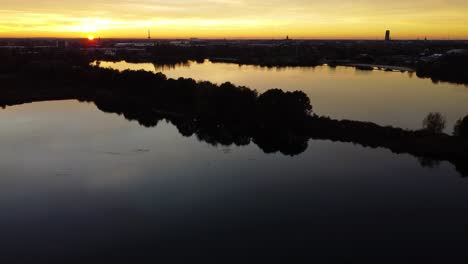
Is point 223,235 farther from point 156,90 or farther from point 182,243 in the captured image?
point 156,90

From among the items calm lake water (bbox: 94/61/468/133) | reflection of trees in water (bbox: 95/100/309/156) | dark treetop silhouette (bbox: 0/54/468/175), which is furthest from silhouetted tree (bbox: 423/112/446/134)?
reflection of trees in water (bbox: 95/100/309/156)

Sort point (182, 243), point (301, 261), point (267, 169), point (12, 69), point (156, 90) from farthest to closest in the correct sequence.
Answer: point (12, 69)
point (156, 90)
point (267, 169)
point (182, 243)
point (301, 261)

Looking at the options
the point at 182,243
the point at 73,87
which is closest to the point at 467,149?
the point at 182,243

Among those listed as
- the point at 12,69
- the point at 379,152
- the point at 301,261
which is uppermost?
the point at 12,69

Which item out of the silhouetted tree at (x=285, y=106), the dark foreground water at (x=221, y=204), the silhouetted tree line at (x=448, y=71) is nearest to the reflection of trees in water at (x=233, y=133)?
the dark foreground water at (x=221, y=204)

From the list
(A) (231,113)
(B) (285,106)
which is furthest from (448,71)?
(A) (231,113)

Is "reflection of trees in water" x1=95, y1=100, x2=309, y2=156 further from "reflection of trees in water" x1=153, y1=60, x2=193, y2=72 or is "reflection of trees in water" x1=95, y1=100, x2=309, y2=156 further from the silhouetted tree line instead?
"reflection of trees in water" x1=153, y1=60, x2=193, y2=72
